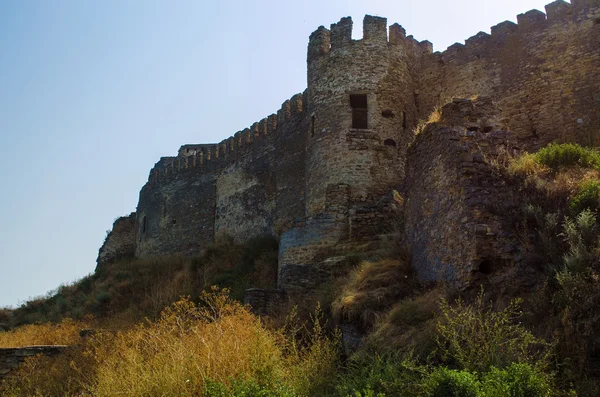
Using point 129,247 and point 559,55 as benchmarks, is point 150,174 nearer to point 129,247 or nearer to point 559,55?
point 129,247

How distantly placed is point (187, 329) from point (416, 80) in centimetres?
1274

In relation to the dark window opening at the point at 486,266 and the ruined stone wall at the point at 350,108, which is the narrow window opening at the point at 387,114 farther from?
the dark window opening at the point at 486,266

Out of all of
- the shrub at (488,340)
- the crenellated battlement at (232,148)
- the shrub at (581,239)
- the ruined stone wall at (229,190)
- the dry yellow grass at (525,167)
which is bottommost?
the shrub at (488,340)

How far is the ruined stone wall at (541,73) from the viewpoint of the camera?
17484 mm

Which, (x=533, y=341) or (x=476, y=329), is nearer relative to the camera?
(x=533, y=341)

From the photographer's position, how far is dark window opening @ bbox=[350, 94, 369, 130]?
A: 65.4 ft

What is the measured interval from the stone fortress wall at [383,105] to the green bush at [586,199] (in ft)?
21.8

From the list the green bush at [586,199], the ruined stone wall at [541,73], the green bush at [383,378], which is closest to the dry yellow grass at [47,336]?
the green bush at [383,378]

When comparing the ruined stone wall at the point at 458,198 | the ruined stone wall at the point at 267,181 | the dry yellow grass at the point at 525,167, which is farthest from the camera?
the ruined stone wall at the point at 267,181

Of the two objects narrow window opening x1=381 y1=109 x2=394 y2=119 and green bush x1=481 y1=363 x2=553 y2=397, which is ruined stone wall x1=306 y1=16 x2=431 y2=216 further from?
green bush x1=481 y1=363 x2=553 y2=397

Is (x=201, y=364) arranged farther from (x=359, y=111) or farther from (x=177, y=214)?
(x=177, y=214)

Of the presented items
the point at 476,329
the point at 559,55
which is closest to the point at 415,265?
the point at 476,329

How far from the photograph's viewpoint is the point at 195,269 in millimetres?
24047

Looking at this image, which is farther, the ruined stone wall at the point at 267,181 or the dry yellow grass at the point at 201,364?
the ruined stone wall at the point at 267,181
